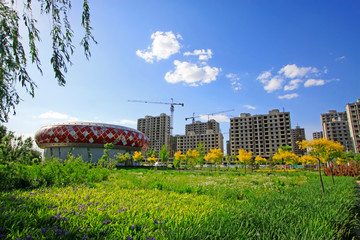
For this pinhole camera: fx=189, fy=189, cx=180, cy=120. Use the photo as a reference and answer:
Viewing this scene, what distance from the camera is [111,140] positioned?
50875 mm

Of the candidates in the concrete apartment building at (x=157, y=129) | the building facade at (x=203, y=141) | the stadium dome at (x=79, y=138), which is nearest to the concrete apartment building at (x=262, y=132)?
the building facade at (x=203, y=141)

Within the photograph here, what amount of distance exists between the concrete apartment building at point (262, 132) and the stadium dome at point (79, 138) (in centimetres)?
5921

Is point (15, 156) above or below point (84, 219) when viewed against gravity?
above

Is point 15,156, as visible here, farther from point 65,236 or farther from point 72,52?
point 65,236

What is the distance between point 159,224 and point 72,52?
375cm

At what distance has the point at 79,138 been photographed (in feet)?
157

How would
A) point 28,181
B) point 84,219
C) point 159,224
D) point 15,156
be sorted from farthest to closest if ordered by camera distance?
point 15,156 → point 28,181 → point 84,219 → point 159,224

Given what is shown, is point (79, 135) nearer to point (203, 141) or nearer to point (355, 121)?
point (203, 141)

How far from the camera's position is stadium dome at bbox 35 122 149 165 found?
4800 centimetres

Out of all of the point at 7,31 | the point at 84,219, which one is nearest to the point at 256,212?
the point at 84,219

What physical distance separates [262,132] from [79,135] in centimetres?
7476

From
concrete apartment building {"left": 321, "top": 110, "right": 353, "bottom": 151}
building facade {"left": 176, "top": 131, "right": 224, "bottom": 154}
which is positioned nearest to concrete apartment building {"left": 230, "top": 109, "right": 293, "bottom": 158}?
building facade {"left": 176, "top": 131, "right": 224, "bottom": 154}

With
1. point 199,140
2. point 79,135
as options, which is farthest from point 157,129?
point 79,135

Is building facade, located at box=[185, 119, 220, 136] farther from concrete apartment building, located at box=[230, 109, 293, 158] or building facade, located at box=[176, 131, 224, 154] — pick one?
concrete apartment building, located at box=[230, 109, 293, 158]
